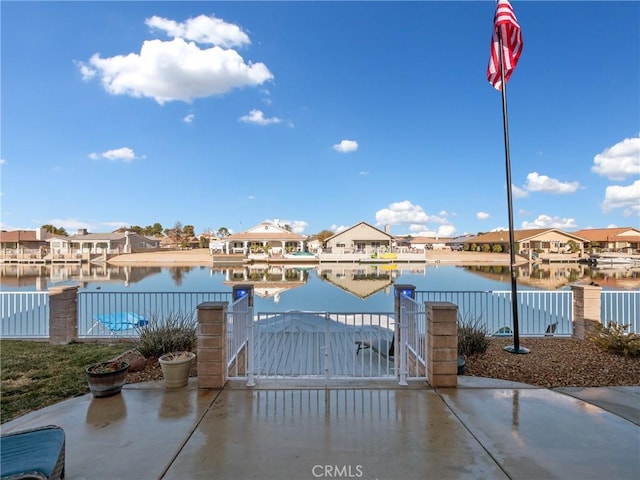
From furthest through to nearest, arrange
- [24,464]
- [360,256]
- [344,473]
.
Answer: [360,256]
[344,473]
[24,464]

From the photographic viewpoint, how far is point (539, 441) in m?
3.37

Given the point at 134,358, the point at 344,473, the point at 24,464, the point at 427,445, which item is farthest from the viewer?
the point at 134,358

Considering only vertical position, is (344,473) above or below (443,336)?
below

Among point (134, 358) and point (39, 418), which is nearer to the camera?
point (39, 418)

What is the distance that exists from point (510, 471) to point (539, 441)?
27.4 inches

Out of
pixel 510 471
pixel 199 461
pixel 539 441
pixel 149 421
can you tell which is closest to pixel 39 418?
pixel 149 421

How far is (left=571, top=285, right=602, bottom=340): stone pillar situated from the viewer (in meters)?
7.34

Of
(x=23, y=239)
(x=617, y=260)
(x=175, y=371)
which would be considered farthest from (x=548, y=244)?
(x=23, y=239)

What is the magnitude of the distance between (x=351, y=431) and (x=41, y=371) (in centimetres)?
515

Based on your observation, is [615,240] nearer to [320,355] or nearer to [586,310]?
[586,310]

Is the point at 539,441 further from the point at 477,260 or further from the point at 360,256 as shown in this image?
the point at 477,260

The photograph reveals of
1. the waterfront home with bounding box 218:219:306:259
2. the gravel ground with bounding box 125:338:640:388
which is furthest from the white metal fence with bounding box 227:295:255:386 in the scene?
the waterfront home with bounding box 218:219:306:259

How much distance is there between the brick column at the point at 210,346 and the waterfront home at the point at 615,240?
68.4 m

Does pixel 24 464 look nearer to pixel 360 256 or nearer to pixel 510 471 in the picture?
pixel 510 471
